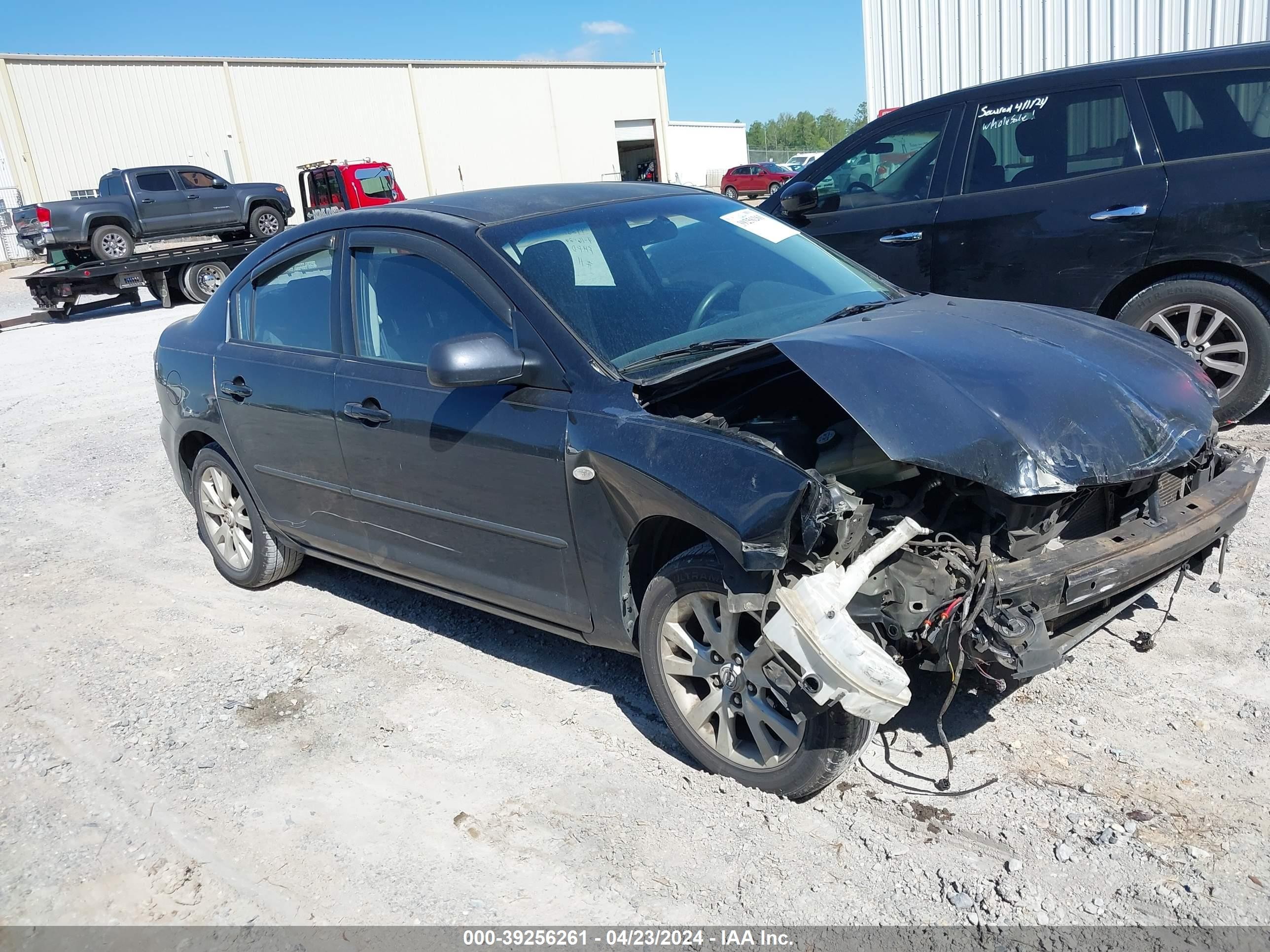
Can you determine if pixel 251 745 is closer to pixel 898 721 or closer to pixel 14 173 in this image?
pixel 898 721

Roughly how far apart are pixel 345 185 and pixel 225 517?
23.6 m

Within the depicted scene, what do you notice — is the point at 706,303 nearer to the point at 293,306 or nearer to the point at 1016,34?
the point at 293,306

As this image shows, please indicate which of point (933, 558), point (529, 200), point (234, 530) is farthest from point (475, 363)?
point (234, 530)

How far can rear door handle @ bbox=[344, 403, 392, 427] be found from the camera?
3842 millimetres

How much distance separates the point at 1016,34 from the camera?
550 inches

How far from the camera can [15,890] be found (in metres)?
2.99

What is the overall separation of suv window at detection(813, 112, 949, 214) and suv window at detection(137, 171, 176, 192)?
18.1m

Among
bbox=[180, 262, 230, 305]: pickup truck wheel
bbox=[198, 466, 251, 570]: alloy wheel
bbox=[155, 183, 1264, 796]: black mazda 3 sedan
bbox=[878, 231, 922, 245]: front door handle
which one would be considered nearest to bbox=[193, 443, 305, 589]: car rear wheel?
bbox=[198, 466, 251, 570]: alloy wheel

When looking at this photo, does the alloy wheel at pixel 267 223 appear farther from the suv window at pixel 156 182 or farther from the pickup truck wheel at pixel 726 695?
the pickup truck wheel at pixel 726 695

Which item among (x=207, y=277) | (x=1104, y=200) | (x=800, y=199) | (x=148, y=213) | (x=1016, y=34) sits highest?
(x=1016, y=34)

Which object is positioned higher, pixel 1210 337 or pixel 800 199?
pixel 800 199

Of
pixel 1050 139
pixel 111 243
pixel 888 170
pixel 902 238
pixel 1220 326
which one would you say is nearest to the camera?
pixel 1220 326

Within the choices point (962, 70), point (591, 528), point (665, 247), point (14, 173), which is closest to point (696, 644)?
point (591, 528)

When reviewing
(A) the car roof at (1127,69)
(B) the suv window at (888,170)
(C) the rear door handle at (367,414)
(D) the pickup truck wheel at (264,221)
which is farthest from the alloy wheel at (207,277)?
(C) the rear door handle at (367,414)
